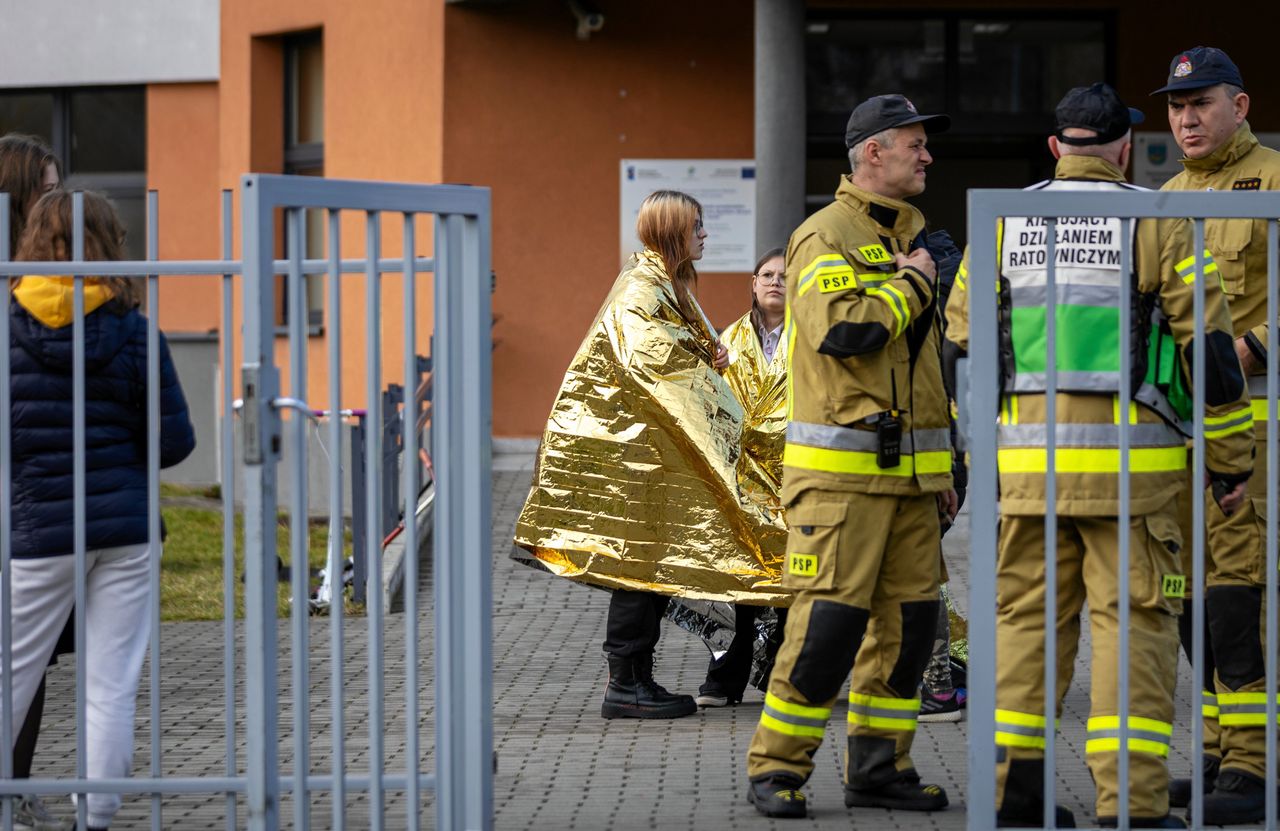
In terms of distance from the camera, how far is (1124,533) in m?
4.04

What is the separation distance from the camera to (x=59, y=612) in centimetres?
468

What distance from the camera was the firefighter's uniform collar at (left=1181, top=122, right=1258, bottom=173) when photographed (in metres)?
5.03

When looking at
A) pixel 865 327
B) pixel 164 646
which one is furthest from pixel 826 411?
pixel 164 646

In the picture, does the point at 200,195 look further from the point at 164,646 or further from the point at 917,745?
the point at 917,745

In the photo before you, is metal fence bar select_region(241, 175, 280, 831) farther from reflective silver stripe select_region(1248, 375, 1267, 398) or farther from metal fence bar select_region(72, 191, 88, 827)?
reflective silver stripe select_region(1248, 375, 1267, 398)

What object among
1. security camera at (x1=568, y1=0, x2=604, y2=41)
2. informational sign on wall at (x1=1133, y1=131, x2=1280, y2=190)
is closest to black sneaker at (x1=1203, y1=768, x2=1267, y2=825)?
informational sign on wall at (x1=1133, y1=131, x2=1280, y2=190)

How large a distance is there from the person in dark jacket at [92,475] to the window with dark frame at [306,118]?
9.89 metres

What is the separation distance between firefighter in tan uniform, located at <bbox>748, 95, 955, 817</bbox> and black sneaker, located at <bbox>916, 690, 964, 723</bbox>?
119 cm

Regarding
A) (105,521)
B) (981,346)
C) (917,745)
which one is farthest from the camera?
(917,745)

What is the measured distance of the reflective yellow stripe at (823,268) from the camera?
4.72 meters

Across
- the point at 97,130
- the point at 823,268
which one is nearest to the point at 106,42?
the point at 97,130

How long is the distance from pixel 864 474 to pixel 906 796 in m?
0.94

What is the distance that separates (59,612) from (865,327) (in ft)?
7.29

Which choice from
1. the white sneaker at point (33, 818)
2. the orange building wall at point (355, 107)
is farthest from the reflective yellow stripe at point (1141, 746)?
the orange building wall at point (355, 107)
